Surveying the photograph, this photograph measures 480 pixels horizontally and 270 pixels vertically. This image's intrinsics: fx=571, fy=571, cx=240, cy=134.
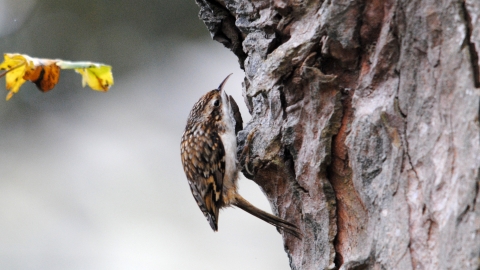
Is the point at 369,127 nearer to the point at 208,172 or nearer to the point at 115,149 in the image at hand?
→ the point at 208,172

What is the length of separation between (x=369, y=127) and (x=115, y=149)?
358cm

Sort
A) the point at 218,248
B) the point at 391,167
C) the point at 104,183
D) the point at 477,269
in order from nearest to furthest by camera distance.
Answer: the point at 477,269 < the point at 391,167 < the point at 218,248 < the point at 104,183

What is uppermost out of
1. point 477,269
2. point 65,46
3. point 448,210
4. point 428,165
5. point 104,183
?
A: point 65,46

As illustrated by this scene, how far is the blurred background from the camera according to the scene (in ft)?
14.4

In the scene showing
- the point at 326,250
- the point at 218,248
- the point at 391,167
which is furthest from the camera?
the point at 218,248

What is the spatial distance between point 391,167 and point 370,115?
0.52 ft

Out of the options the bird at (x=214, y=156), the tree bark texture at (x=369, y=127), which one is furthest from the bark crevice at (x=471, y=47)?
the bird at (x=214, y=156)

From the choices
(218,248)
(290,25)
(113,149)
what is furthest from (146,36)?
(290,25)

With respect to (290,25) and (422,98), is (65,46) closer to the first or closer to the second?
(290,25)

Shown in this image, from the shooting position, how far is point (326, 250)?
1872 mm

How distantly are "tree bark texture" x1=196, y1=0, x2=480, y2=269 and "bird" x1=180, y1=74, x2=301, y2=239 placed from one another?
53cm

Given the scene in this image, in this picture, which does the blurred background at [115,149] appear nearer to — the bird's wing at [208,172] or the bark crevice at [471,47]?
the bird's wing at [208,172]

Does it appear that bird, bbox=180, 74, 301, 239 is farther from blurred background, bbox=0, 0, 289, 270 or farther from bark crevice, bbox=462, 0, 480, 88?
bark crevice, bbox=462, 0, 480, 88

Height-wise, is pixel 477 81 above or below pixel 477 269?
above
